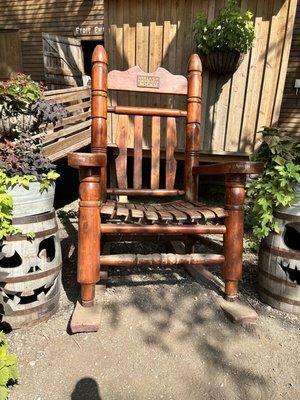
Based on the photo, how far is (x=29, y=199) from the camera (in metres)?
1.66

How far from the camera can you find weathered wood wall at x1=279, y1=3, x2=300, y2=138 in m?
5.70

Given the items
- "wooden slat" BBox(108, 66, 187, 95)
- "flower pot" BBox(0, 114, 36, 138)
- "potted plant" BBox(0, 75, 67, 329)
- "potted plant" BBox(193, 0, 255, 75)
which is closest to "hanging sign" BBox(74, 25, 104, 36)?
"potted plant" BBox(193, 0, 255, 75)

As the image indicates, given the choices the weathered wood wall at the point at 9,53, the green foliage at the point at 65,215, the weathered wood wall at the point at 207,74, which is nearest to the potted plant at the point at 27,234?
the green foliage at the point at 65,215

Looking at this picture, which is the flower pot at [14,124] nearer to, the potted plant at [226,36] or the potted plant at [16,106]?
the potted plant at [16,106]

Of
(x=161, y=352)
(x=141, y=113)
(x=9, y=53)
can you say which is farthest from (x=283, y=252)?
(x=9, y=53)

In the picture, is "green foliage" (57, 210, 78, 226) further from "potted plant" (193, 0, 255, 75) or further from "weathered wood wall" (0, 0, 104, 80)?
"weathered wood wall" (0, 0, 104, 80)

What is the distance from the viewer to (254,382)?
1.43m

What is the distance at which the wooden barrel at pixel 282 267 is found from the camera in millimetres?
1842

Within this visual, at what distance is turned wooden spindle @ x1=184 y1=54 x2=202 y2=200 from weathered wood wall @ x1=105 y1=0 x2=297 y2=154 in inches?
67.3

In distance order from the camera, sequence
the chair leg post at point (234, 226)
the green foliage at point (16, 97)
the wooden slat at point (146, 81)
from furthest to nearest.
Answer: the wooden slat at point (146, 81) < the green foliage at point (16, 97) < the chair leg post at point (234, 226)

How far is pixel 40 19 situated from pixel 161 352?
8434 millimetres

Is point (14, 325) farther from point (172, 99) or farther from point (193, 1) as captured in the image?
point (193, 1)

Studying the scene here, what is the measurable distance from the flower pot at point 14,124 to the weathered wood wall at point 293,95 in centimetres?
513

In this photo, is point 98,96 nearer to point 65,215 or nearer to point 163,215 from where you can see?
point 163,215
